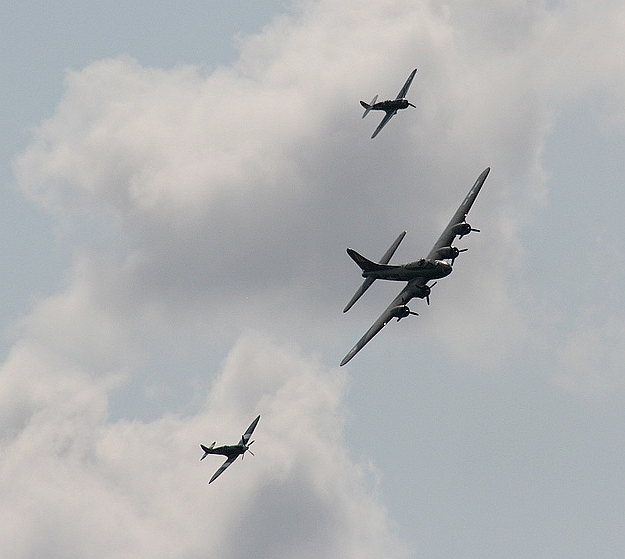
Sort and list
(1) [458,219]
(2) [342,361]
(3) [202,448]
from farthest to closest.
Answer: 1. (3) [202,448]
2. (1) [458,219]
3. (2) [342,361]

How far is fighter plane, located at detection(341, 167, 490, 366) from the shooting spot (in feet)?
351

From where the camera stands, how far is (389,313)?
110 meters

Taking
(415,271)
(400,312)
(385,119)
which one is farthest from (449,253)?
(385,119)

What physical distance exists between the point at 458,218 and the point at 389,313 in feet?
47.8

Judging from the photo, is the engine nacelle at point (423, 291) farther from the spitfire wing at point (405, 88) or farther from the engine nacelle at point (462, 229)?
the spitfire wing at point (405, 88)

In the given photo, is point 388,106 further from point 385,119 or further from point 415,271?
point 415,271

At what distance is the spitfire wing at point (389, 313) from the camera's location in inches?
4254

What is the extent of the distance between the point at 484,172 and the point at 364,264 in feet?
64.4

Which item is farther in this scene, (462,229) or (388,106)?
(388,106)

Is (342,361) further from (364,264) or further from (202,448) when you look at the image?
(202,448)

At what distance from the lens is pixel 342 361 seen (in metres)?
105

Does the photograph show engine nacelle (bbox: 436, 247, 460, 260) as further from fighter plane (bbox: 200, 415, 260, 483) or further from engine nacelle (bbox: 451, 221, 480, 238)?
fighter plane (bbox: 200, 415, 260, 483)

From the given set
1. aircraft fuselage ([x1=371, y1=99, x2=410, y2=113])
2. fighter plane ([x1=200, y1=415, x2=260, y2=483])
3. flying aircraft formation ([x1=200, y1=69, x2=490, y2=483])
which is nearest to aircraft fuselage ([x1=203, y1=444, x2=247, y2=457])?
fighter plane ([x1=200, y1=415, x2=260, y2=483])

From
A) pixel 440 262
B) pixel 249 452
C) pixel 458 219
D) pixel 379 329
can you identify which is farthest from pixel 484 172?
pixel 249 452
